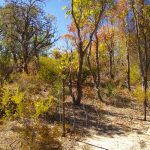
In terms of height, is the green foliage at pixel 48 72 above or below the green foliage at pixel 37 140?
above

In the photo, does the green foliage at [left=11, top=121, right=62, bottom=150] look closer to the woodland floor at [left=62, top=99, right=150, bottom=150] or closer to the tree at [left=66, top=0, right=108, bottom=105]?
the woodland floor at [left=62, top=99, right=150, bottom=150]

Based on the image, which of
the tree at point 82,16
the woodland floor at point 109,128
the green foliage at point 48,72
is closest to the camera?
the woodland floor at point 109,128

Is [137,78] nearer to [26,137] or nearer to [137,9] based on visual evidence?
[137,9]

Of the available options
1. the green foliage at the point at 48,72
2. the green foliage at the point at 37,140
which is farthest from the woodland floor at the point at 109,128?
the green foliage at the point at 48,72

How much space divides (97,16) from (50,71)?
19.7ft

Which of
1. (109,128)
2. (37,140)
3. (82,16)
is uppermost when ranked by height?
(82,16)

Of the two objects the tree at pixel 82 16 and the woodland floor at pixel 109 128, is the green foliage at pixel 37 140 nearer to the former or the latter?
the woodland floor at pixel 109 128

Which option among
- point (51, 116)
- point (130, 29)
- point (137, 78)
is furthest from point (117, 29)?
point (51, 116)

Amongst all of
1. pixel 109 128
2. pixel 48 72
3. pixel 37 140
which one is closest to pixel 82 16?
pixel 48 72

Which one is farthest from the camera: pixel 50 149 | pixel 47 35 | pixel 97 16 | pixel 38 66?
pixel 47 35

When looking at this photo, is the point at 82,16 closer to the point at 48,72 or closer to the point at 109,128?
the point at 48,72

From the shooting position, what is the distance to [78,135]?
1639cm

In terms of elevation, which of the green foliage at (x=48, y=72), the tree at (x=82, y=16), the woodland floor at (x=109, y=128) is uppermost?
the tree at (x=82, y=16)

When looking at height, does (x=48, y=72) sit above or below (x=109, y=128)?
above
